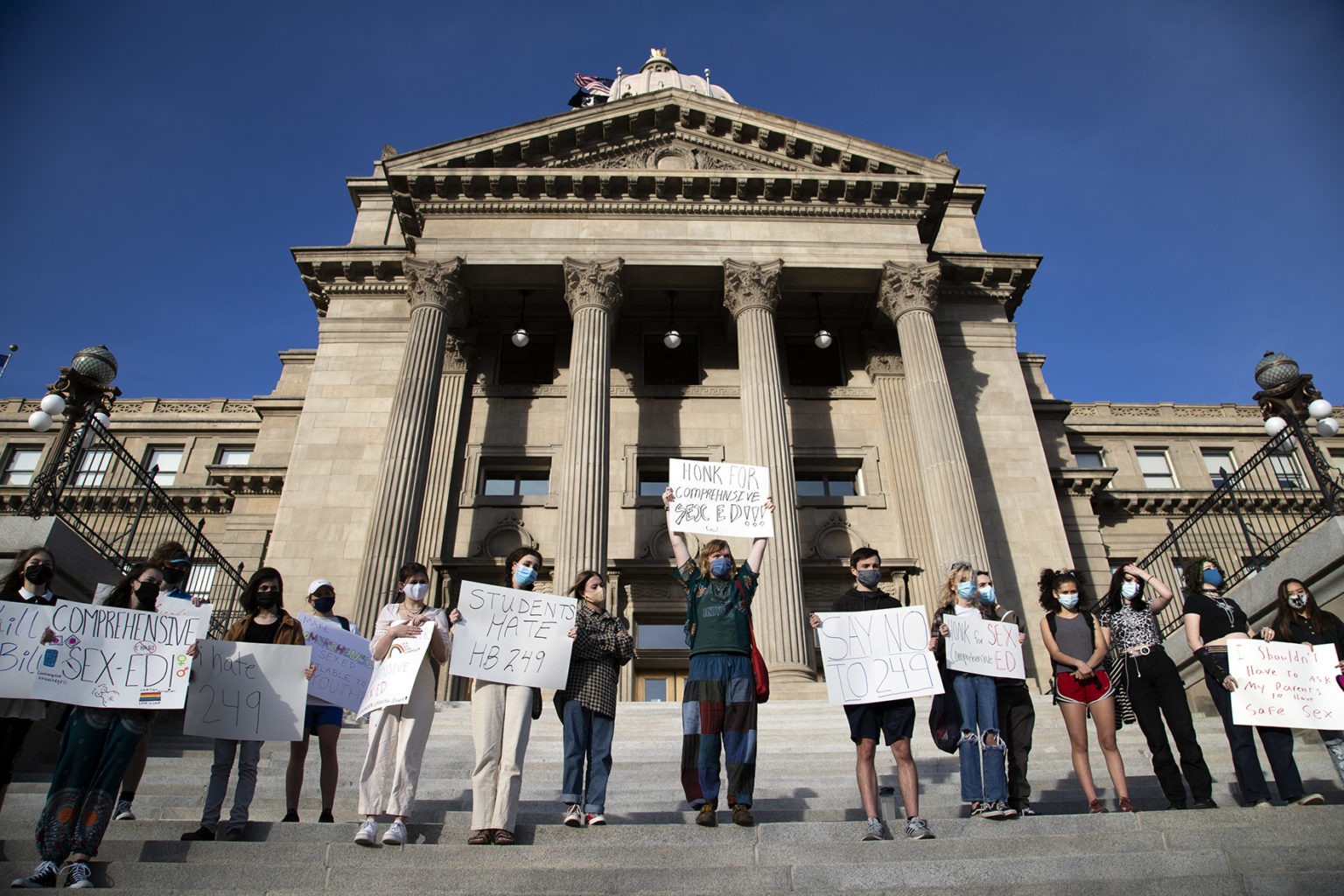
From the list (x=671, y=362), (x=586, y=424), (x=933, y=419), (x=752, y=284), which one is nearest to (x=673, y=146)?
(x=752, y=284)

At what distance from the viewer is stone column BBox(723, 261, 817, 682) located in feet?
Result: 61.5

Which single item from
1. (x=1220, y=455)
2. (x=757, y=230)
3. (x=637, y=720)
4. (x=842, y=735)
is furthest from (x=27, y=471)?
(x=1220, y=455)

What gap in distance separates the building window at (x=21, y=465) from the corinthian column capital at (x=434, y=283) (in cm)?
2226

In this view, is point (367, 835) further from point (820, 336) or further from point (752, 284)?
point (820, 336)

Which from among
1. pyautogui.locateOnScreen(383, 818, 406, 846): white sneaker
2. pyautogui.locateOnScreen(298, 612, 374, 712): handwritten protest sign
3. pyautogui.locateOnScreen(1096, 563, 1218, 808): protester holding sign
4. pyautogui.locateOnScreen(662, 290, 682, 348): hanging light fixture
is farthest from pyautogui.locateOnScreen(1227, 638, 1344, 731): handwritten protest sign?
pyautogui.locateOnScreen(662, 290, 682, 348): hanging light fixture

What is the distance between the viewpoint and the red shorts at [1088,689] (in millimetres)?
8039

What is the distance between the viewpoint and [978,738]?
757cm

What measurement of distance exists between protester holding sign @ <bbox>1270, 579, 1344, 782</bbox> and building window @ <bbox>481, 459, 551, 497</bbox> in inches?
722

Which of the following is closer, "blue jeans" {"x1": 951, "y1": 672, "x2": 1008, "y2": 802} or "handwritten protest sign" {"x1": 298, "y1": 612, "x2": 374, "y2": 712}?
"blue jeans" {"x1": 951, "y1": 672, "x2": 1008, "y2": 802}

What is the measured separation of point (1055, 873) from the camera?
20.2ft

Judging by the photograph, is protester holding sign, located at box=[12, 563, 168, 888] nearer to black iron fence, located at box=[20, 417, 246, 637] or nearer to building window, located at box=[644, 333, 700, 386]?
black iron fence, located at box=[20, 417, 246, 637]

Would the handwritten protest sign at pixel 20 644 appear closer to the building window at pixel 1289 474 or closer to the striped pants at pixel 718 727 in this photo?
the striped pants at pixel 718 727

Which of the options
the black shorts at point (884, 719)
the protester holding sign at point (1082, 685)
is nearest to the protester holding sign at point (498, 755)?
the black shorts at point (884, 719)

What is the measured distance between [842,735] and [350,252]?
20906 millimetres
